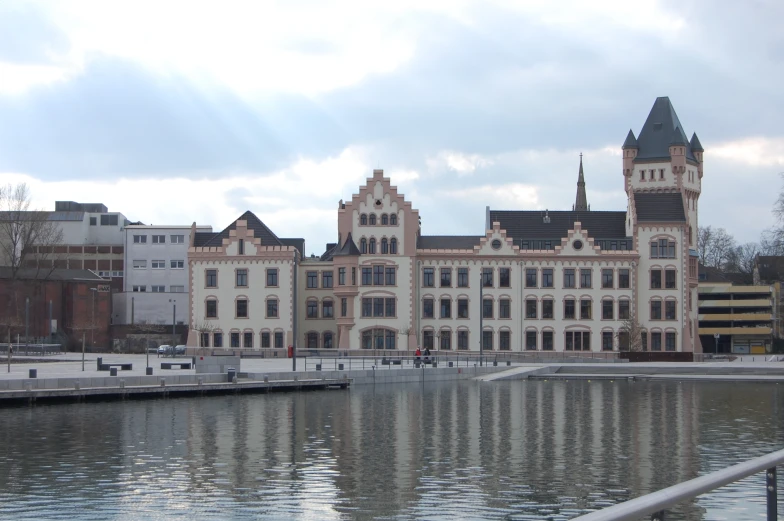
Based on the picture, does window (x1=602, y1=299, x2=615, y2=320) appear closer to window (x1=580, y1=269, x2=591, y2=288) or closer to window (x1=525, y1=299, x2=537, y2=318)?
window (x1=580, y1=269, x2=591, y2=288)

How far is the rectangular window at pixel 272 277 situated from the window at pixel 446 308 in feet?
50.8

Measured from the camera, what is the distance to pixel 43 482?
26359 mm

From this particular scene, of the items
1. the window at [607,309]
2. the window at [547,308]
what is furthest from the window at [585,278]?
the window at [547,308]

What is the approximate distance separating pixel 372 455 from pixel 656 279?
69168 millimetres

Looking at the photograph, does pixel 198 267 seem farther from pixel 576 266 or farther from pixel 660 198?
pixel 660 198

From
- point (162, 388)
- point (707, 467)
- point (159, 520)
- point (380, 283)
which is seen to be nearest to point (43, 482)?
point (159, 520)

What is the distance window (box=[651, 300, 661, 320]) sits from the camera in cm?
9612

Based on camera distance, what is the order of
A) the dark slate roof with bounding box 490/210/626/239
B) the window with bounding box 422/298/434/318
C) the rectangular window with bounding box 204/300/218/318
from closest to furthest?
the window with bounding box 422/298/434/318
the rectangular window with bounding box 204/300/218/318
the dark slate roof with bounding box 490/210/626/239

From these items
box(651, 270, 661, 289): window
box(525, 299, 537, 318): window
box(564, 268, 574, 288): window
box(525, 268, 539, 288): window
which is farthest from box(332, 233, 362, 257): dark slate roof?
box(651, 270, 661, 289): window

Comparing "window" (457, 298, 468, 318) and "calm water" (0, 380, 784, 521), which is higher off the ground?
"window" (457, 298, 468, 318)

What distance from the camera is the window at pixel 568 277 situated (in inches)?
3812

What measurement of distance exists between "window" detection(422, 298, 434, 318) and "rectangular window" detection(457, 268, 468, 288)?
9.82ft

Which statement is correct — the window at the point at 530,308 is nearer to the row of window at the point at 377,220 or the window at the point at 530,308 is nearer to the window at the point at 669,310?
the window at the point at 669,310

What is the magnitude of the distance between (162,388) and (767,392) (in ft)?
111
